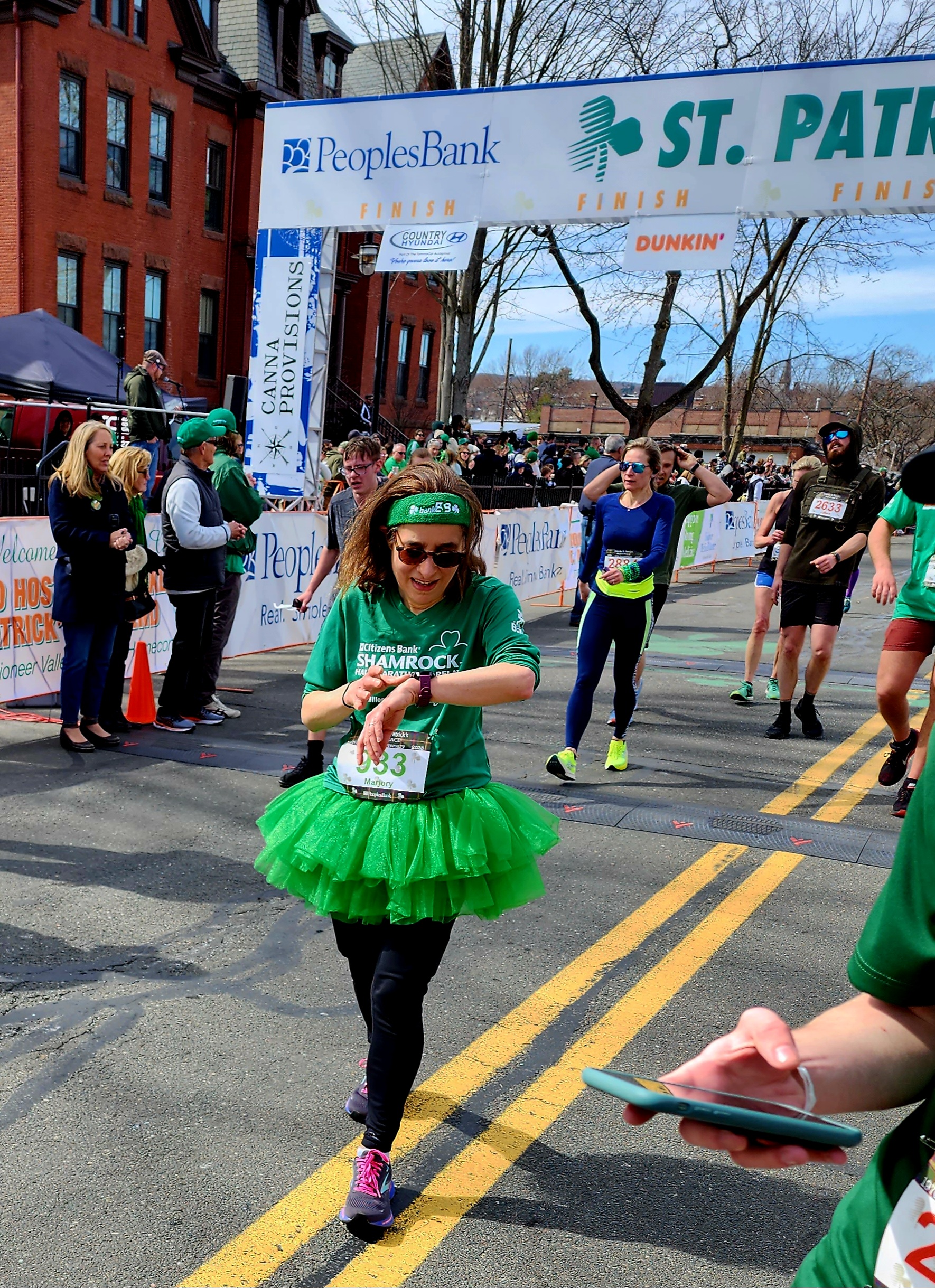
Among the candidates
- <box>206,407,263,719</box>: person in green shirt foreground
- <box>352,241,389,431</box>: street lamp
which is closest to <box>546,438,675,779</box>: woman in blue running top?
<box>206,407,263,719</box>: person in green shirt foreground

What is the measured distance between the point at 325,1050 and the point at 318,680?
1.34m

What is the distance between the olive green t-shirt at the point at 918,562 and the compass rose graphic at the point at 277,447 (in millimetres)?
6562

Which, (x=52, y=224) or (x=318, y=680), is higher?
(x=52, y=224)

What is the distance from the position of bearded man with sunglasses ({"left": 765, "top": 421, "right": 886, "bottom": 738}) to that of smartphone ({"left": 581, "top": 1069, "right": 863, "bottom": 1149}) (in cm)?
690

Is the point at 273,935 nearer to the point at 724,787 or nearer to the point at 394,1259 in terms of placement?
the point at 394,1259

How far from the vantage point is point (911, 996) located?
1.45 m

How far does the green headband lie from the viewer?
2926 mm

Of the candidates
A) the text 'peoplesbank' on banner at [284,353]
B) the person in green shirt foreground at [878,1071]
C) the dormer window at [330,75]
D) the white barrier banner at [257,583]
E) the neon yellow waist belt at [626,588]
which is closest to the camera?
the person in green shirt foreground at [878,1071]

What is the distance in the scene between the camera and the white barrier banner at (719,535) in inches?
879

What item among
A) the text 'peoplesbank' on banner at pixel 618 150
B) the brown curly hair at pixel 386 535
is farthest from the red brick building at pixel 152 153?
the brown curly hair at pixel 386 535

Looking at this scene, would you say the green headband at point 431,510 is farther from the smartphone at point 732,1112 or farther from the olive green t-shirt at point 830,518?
the olive green t-shirt at point 830,518

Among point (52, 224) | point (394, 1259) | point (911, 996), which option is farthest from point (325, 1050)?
point (52, 224)

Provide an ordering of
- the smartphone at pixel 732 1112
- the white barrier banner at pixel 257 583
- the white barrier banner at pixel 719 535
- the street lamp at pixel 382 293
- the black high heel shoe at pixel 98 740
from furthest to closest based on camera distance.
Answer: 1. the white barrier banner at pixel 719 535
2. the street lamp at pixel 382 293
3. the white barrier banner at pixel 257 583
4. the black high heel shoe at pixel 98 740
5. the smartphone at pixel 732 1112

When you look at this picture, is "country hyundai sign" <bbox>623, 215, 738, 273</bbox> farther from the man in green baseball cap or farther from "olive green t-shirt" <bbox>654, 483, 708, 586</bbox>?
the man in green baseball cap
